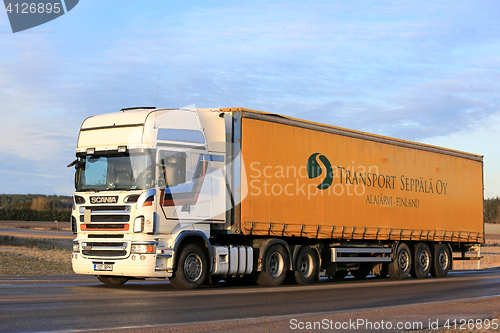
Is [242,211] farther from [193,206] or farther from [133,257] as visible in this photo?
[133,257]

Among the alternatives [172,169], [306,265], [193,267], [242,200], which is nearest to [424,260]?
[306,265]

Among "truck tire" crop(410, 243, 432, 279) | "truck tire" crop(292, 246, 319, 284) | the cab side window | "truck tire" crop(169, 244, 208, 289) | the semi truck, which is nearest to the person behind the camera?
the semi truck

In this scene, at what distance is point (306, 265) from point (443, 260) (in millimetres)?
7934

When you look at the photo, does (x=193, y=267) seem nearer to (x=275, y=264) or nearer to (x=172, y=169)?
(x=172, y=169)

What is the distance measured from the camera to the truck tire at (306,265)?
17.2 metres

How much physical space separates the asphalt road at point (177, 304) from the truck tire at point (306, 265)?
112 centimetres

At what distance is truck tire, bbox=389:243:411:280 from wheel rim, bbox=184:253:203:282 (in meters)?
8.71

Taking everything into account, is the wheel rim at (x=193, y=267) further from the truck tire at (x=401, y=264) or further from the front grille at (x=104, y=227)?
the truck tire at (x=401, y=264)

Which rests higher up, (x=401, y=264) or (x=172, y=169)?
(x=172, y=169)

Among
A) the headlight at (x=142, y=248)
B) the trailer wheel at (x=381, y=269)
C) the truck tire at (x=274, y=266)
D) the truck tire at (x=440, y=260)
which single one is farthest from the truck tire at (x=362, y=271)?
the headlight at (x=142, y=248)

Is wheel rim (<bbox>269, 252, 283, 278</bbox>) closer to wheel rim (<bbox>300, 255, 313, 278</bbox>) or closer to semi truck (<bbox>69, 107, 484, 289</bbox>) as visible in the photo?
semi truck (<bbox>69, 107, 484, 289</bbox>)

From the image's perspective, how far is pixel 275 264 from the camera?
16719 mm

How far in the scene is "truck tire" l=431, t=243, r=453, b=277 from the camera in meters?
22.7

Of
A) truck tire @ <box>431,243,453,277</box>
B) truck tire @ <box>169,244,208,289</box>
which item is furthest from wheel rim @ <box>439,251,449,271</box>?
truck tire @ <box>169,244,208,289</box>
